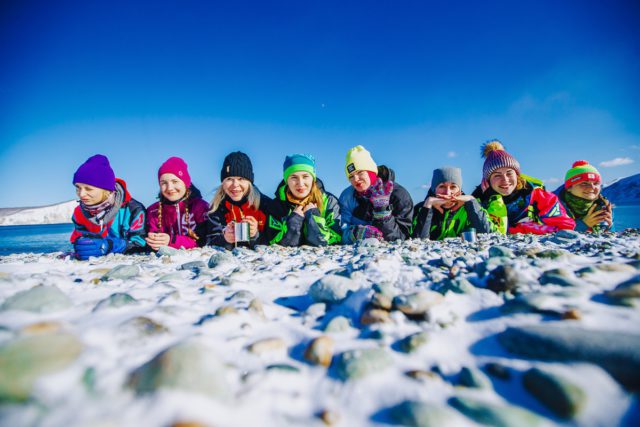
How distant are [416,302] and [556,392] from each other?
519mm

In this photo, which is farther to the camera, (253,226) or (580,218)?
(580,218)

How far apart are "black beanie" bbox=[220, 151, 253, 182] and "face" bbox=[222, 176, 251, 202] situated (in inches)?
3.0

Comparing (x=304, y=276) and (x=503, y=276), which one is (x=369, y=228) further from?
(x=503, y=276)

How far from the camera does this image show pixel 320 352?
3.23 ft

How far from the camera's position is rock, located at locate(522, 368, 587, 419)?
719 mm

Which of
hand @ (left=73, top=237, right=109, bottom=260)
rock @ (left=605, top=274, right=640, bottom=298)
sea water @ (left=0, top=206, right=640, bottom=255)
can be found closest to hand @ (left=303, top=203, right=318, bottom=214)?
hand @ (left=73, top=237, right=109, bottom=260)

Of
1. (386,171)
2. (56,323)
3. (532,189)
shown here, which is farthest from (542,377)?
(532,189)

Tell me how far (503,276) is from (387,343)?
76cm

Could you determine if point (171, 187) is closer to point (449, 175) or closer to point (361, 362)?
point (449, 175)

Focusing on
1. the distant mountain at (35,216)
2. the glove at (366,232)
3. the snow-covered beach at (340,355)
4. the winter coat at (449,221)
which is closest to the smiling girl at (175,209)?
the glove at (366,232)

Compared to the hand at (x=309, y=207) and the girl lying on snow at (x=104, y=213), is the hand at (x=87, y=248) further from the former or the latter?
the hand at (x=309, y=207)

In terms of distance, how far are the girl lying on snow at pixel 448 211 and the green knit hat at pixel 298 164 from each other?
2101 mm

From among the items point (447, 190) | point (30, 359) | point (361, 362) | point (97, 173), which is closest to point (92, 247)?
point (97, 173)

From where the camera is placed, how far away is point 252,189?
5348mm
